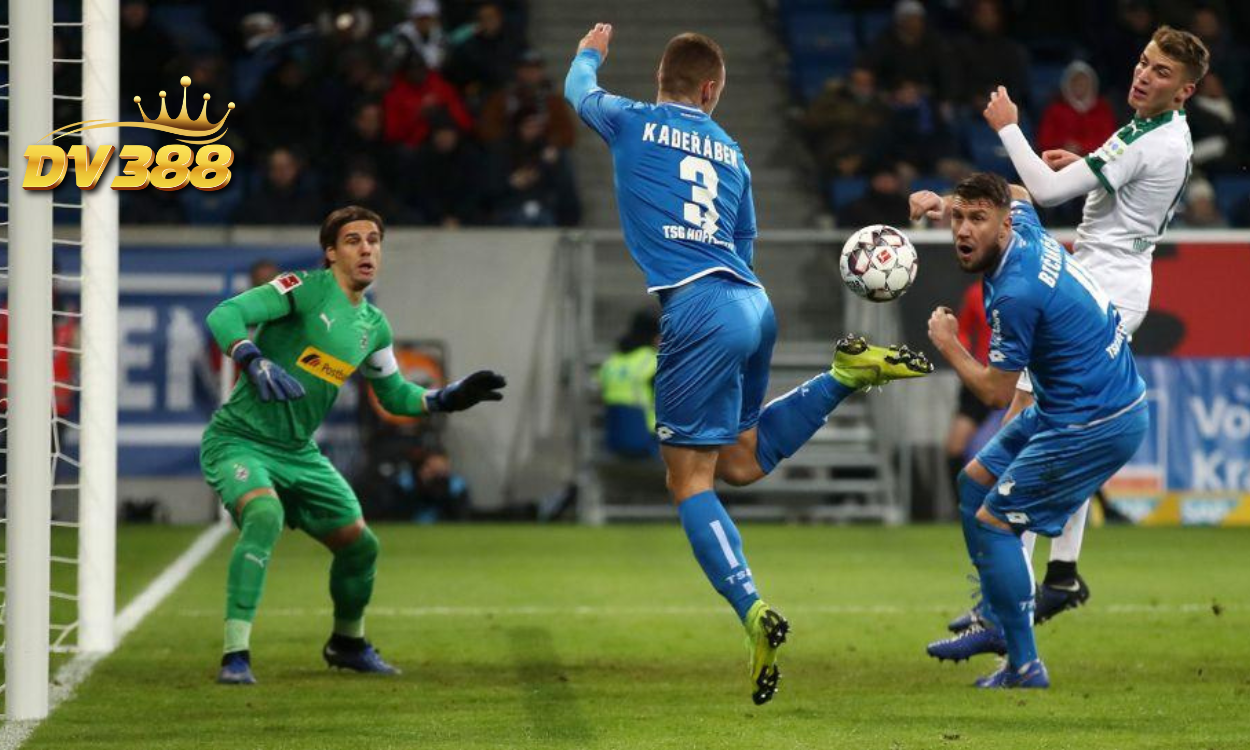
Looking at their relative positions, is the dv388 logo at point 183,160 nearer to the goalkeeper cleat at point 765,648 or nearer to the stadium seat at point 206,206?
the stadium seat at point 206,206

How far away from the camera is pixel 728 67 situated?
21703mm

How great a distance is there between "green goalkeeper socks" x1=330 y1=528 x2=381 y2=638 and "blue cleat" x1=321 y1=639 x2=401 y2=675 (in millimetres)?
65

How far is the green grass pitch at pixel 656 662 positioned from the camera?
6.98m

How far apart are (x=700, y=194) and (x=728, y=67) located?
14466 mm

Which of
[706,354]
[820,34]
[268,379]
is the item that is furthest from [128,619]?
[820,34]

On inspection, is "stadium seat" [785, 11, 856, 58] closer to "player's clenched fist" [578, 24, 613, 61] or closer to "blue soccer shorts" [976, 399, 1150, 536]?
"player's clenched fist" [578, 24, 613, 61]

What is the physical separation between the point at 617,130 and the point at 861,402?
10292 millimetres

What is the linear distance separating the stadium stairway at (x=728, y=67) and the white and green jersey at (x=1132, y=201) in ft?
36.2

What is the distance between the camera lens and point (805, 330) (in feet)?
57.8

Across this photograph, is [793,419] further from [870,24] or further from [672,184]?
[870,24]

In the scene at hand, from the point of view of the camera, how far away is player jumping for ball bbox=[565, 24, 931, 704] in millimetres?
7438

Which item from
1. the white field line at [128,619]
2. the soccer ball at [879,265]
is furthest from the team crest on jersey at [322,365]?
the soccer ball at [879,265]

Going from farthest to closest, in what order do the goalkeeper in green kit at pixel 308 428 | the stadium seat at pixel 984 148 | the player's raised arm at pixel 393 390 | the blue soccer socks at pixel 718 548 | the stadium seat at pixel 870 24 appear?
the stadium seat at pixel 870 24 < the stadium seat at pixel 984 148 < the player's raised arm at pixel 393 390 < the goalkeeper in green kit at pixel 308 428 < the blue soccer socks at pixel 718 548

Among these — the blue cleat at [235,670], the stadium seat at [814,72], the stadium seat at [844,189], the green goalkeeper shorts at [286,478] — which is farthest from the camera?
the stadium seat at [814,72]
